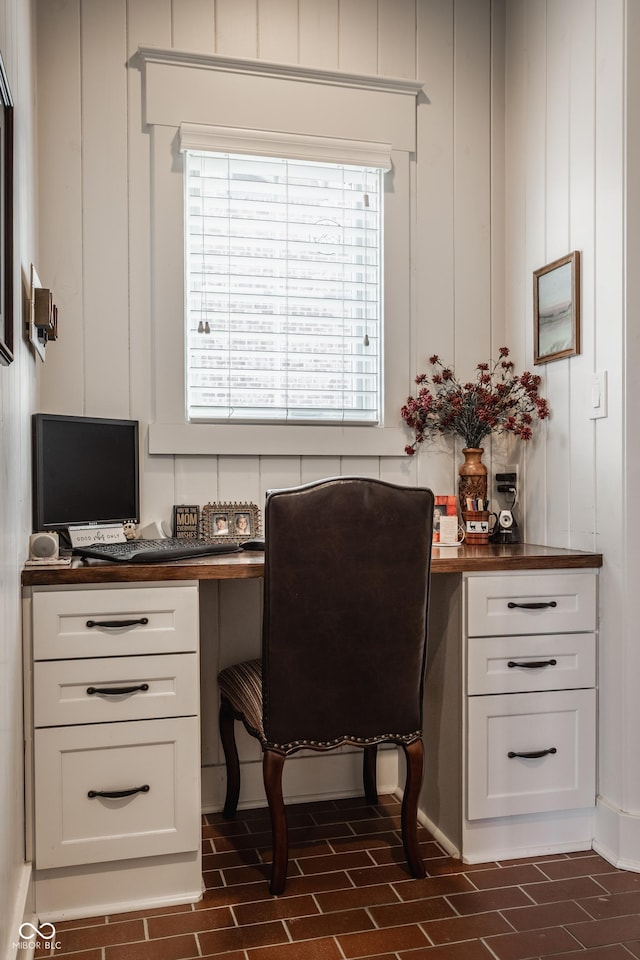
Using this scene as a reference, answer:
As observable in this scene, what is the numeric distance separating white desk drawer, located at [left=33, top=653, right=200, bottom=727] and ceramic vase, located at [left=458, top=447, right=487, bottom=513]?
1183 millimetres

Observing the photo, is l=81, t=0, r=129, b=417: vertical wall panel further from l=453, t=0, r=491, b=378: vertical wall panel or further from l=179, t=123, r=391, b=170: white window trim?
l=453, t=0, r=491, b=378: vertical wall panel

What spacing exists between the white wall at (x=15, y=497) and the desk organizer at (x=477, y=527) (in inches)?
56.7

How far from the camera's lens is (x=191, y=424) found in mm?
2730

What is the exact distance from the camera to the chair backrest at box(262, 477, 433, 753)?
205 centimetres

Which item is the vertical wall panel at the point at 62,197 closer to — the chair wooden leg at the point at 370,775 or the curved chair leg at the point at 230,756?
the curved chair leg at the point at 230,756

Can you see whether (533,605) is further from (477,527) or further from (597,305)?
(597,305)

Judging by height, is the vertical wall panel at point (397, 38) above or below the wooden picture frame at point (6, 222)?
above

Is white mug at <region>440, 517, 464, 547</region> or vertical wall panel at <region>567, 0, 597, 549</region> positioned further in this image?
white mug at <region>440, 517, 464, 547</region>

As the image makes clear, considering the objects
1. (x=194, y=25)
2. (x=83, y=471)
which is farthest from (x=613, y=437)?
(x=194, y=25)

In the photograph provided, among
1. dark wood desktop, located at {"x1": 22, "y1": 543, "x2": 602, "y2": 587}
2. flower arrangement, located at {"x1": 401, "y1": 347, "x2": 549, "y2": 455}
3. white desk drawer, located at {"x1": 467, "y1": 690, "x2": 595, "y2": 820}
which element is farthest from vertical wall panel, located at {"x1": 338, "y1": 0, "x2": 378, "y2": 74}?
white desk drawer, located at {"x1": 467, "y1": 690, "x2": 595, "y2": 820}

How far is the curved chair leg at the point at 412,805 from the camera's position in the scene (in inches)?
87.0

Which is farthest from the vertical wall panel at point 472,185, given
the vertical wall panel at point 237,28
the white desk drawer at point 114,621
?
the white desk drawer at point 114,621

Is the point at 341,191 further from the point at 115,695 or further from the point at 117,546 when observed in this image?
the point at 115,695

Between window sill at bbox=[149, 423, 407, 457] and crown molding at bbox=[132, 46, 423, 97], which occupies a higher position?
crown molding at bbox=[132, 46, 423, 97]
